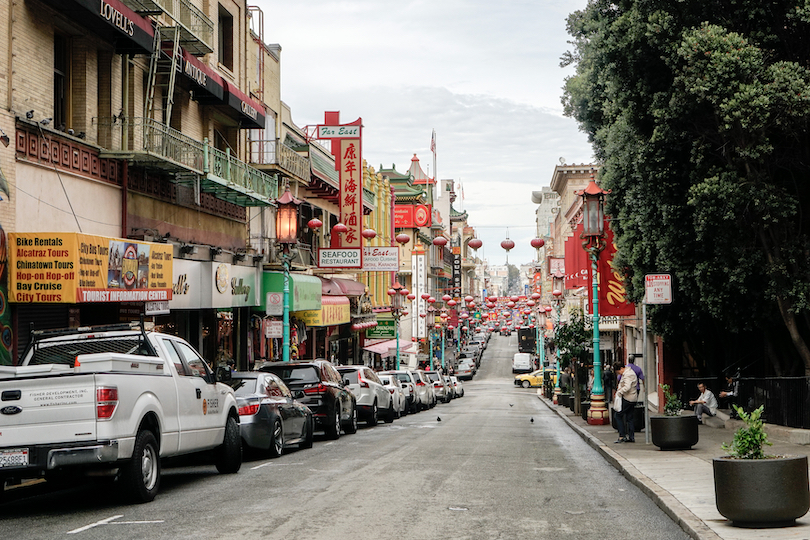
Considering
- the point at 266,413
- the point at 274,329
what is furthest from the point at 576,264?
the point at 266,413

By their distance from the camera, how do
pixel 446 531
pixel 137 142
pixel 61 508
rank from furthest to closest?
pixel 137 142, pixel 61 508, pixel 446 531

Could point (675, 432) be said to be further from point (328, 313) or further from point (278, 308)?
point (328, 313)

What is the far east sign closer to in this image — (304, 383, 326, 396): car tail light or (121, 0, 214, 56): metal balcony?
(304, 383, 326, 396): car tail light

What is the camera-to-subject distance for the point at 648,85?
60.5 ft

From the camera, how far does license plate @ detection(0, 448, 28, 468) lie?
1003cm

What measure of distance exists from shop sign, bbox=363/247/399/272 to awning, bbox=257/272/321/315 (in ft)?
23.5

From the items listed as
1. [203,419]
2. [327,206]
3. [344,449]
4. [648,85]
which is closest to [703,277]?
[648,85]

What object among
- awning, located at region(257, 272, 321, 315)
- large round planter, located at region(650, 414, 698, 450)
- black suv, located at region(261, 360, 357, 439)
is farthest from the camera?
awning, located at region(257, 272, 321, 315)

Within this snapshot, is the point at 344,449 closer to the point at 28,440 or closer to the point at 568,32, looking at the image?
the point at 28,440

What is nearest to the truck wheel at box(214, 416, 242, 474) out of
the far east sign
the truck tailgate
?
the truck tailgate

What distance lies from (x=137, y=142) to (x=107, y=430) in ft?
45.3

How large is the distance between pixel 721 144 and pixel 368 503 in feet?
34.5

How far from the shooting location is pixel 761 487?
8953mm

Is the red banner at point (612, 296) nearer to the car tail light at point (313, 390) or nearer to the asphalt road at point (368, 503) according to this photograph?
the car tail light at point (313, 390)
